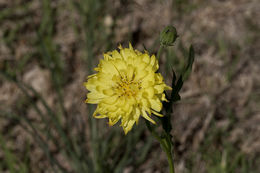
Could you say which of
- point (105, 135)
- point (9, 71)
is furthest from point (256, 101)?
point (9, 71)

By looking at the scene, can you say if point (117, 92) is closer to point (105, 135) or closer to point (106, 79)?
point (106, 79)

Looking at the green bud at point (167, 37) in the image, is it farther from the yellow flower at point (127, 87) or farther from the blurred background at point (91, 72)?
the blurred background at point (91, 72)

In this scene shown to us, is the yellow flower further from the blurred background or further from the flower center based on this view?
the blurred background

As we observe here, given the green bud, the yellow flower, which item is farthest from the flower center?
the green bud

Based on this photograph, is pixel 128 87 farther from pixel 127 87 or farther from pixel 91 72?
pixel 91 72

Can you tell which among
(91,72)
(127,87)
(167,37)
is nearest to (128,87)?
(127,87)

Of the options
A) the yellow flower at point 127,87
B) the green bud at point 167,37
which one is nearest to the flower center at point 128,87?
the yellow flower at point 127,87
